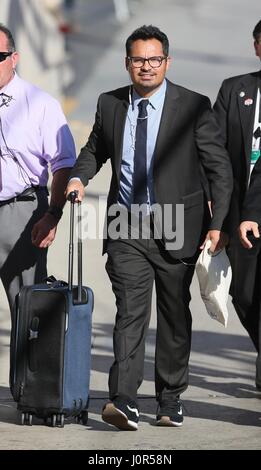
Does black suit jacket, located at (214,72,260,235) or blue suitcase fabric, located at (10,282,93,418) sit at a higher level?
black suit jacket, located at (214,72,260,235)

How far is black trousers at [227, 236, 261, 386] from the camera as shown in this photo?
6570 millimetres

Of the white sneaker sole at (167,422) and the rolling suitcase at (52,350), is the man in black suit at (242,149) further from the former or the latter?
the rolling suitcase at (52,350)

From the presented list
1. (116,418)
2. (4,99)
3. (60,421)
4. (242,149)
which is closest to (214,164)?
(242,149)

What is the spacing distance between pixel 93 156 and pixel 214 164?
0.58 metres

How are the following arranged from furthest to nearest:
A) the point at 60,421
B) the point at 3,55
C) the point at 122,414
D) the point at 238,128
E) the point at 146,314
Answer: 1. the point at 238,128
2. the point at 3,55
3. the point at 146,314
4. the point at 60,421
5. the point at 122,414

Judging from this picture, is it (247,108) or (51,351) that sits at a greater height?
(247,108)

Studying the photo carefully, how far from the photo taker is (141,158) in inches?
244

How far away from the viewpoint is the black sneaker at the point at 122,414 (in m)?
6.08

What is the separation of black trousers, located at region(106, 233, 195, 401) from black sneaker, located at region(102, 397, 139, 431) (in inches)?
1.9

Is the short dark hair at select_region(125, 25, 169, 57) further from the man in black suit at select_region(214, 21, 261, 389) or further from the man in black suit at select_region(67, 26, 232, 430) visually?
the man in black suit at select_region(214, 21, 261, 389)

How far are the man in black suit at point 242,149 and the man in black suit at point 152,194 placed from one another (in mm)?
299

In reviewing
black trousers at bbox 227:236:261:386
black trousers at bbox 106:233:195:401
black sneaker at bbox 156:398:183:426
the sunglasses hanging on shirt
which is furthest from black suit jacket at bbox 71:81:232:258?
black sneaker at bbox 156:398:183:426

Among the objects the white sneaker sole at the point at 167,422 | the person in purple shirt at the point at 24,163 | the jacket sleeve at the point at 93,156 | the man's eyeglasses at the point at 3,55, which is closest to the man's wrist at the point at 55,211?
the person in purple shirt at the point at 24,163

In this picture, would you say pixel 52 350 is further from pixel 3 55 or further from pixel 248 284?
pixel 3 55
